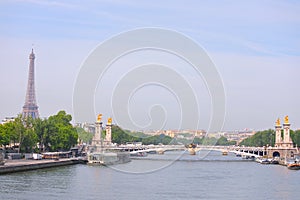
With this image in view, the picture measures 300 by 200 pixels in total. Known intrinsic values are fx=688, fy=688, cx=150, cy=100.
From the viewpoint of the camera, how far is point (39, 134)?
5269 centimetres

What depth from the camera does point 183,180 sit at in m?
33.2

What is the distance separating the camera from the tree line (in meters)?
46.0

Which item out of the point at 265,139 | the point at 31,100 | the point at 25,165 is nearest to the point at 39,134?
the point at 25,165

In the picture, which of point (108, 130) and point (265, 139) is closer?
point (108, 130)

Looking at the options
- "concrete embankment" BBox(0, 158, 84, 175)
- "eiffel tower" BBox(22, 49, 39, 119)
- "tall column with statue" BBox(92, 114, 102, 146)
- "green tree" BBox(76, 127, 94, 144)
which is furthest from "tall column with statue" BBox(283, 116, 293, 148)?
"eiffel tower" BBox(22, 49, 39, 119)

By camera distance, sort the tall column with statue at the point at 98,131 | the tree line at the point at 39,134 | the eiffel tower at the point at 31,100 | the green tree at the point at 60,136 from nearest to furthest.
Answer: the tree line at the point at 39,134, the green tree at the point at 60,136, the tall column with statue at the point at 98,131, the eiffel tower at the point at 31,100

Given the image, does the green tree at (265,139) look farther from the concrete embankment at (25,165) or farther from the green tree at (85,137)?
the concrete embankment at (25,165)

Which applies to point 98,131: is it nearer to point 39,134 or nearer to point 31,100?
point 39,134

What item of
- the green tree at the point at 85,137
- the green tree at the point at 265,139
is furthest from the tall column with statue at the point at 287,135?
the green tree at the point at 85,137

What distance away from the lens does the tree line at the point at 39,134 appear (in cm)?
4597

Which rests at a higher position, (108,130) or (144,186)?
(108,130)

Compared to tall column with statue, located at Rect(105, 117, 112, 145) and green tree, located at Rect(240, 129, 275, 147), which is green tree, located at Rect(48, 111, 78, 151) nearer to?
tall column with statue, located at Rect(105, 117, 112, 145)

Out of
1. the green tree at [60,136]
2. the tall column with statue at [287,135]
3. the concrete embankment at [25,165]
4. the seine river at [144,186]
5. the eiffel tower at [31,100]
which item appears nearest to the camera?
the seine river at [144,186]

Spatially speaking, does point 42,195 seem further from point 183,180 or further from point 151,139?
point 151,139
